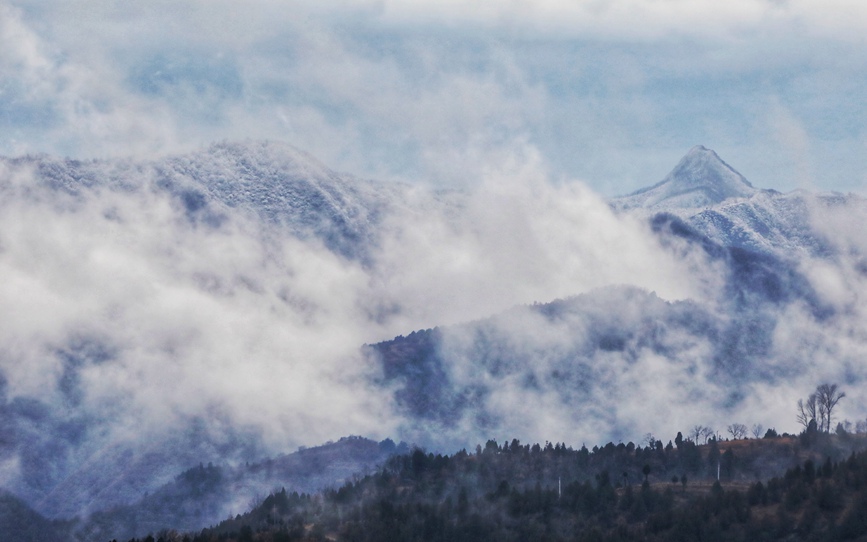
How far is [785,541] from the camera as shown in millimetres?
198125

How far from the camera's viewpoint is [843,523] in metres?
193

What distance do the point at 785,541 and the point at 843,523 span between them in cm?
994
